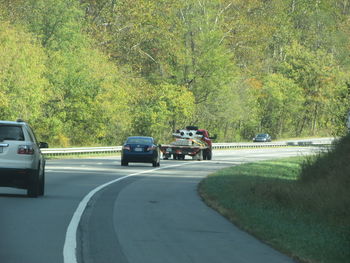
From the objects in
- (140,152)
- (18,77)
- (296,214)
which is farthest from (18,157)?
(18,77)

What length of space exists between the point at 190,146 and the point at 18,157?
3186cm

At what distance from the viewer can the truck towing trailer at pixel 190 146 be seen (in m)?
52.0

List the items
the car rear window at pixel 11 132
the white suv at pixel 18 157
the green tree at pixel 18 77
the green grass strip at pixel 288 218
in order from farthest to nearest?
the green tree at pixel 18 77, the car rear window at pixel 11 132, the white suv at pixel 18 157, the green grass strip at pixel 288 218

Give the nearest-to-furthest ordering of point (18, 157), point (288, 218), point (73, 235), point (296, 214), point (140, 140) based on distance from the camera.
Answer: point (73, 235) < point (288, 218) < point (296, 214) < point (18, 157) < point (140, 140)

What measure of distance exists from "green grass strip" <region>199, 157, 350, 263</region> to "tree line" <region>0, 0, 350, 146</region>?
11.0 metres

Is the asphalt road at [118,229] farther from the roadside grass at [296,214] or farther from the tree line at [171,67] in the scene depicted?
the tree line at [171,67]

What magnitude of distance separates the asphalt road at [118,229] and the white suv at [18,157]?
412mm

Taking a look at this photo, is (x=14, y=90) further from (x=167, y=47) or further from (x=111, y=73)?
(x=167, y=47)

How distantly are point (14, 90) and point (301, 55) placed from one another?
226 ft

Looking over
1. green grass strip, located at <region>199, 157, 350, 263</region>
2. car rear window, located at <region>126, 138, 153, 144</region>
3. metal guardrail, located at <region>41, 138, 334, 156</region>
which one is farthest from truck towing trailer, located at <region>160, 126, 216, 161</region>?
green grass strip, located at <region>199, 157, 350, 263</region>

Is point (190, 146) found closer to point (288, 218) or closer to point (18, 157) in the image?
point (18, 157)

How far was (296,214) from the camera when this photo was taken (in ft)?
56.5

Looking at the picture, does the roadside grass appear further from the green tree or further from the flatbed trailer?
the green tree

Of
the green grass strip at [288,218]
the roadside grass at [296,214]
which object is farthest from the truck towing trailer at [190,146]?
the green grass strip at [288,218]
